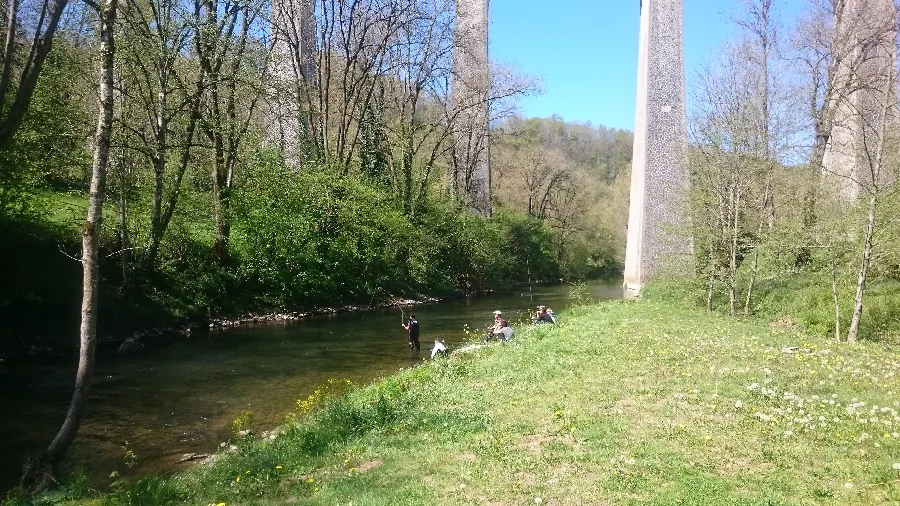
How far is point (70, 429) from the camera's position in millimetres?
8469

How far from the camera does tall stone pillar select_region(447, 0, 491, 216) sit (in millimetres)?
37812

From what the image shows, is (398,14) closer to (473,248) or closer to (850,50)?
(473,248)

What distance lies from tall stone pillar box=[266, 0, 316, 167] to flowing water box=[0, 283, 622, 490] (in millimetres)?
10954

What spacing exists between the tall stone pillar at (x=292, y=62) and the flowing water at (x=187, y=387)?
431 inches

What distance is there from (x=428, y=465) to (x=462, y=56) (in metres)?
36.8

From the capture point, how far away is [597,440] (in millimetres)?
6723

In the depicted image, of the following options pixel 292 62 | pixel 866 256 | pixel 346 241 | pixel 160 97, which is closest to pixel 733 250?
pixel 866 256

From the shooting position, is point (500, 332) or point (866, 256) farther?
point (500, 332)

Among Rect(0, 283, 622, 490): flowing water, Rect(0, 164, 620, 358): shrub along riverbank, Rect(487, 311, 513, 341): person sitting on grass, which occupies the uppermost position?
Rect(0, 164, 620, 358): shrub along riverbank

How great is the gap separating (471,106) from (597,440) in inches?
1212

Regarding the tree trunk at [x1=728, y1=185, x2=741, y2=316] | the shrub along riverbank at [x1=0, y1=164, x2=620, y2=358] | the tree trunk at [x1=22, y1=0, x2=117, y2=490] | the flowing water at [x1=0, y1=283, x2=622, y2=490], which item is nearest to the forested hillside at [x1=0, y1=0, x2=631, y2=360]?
the shrub along riverbank at [x1=0, y1=164, x2=620, y2=358]

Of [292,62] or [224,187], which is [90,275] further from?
[292,62]

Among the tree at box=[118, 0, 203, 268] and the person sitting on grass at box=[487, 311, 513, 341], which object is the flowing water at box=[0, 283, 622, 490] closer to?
the person sitting on grass at box=[487, 311, 513, 341]

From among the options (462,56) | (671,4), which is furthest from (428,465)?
(462,56)
